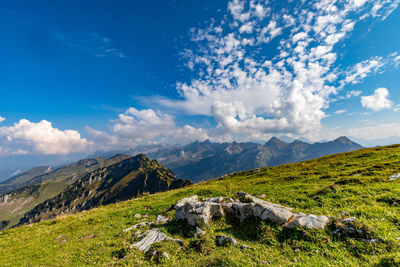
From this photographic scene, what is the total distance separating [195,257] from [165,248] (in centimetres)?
228

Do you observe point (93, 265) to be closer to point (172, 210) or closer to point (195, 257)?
point (195, 257)

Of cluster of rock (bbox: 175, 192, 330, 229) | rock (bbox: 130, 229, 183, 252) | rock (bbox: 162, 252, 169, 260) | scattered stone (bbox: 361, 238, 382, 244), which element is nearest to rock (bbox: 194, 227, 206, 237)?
cluster of rock (bbox: 175, 192, 330, 229)

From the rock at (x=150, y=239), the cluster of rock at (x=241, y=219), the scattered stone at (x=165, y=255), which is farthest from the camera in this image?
the rock at (x=150, y=239)

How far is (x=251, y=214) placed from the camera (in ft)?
38.8

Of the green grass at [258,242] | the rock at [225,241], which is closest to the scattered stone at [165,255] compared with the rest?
the green grass at [258,242]

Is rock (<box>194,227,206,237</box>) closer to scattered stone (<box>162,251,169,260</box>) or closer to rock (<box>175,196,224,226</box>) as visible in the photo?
rock (<box>175,196,224,226</box>)

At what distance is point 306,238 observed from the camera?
885cm

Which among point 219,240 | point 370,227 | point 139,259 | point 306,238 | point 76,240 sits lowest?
point 76,240

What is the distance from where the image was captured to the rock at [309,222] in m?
9.25

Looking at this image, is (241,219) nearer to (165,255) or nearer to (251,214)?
(251,214)

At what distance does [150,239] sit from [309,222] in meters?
10.6

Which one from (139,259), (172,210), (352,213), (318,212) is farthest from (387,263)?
(172,210)

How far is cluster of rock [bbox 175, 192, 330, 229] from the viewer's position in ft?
31.7

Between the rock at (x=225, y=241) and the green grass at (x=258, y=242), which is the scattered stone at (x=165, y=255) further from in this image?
the rock at (x=225, y=241)
